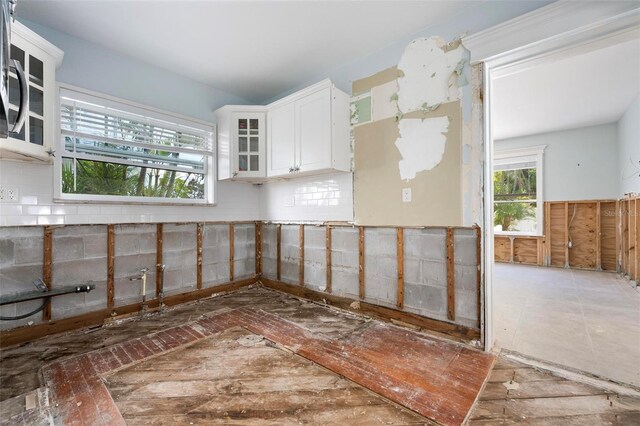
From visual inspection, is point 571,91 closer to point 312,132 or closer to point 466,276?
point 466,276

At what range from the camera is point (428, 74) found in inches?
111

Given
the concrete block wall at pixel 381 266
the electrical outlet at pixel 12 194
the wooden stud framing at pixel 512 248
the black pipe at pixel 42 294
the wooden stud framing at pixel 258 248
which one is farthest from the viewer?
the wooden stud framing at pixel 512 248

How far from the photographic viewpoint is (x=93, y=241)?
9.90 ft

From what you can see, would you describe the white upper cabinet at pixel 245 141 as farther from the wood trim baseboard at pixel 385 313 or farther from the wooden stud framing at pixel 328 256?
the wood trim baseboard at pixel 385 313

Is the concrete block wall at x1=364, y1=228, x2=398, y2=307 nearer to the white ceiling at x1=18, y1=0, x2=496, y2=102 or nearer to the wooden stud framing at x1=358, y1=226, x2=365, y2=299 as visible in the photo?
the wooden stud framing at x1=358, y1=226, x2=365, y2=299

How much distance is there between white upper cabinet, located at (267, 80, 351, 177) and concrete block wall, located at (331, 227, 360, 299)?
81 cm

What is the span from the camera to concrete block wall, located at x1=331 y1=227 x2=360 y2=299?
3.39 metres

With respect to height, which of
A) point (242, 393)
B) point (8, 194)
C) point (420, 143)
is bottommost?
point (242, 393)

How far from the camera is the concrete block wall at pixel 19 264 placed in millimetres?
2527

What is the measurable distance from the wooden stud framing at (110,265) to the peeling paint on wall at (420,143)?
3.26 m

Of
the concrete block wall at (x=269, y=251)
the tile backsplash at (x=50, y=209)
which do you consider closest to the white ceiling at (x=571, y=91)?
the concrete block wall at (x=269, y=251)

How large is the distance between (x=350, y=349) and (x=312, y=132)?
2.35 metres

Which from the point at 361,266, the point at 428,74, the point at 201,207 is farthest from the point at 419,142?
the point at 201,207

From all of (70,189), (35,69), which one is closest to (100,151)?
(70,189)
